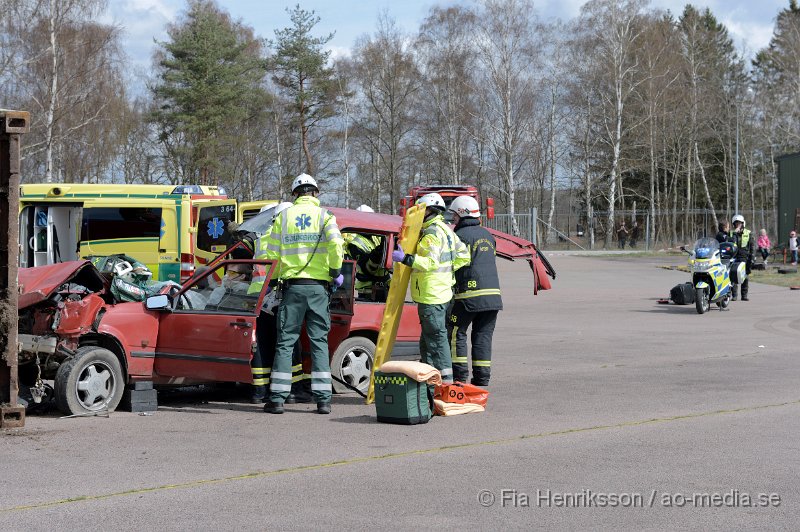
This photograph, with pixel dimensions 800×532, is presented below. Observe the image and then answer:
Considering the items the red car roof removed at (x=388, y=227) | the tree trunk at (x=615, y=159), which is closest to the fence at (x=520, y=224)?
the tree trunk at (x=615, y=159)

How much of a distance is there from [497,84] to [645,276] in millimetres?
27648

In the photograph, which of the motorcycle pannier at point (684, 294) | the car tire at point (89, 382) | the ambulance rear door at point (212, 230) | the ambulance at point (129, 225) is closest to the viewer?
the car tire at point (89, 382)

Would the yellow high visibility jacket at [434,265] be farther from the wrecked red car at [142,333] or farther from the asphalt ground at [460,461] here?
the asphalt ground at [460,461]

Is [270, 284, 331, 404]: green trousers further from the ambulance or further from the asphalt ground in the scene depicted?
the ambulance

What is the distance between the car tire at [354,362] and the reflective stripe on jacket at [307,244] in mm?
982

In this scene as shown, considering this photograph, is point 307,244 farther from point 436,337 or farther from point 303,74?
point 303,74

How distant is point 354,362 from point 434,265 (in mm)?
1365

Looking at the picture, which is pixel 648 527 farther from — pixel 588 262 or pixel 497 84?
pixel 497 84

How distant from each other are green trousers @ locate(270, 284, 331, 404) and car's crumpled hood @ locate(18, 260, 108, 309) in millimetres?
1804

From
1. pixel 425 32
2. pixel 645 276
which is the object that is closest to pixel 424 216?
pixel 645 276

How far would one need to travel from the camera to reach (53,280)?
8.99 meters

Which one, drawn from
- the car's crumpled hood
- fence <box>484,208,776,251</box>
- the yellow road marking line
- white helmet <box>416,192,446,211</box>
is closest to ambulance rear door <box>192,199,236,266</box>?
the car's crumpled hood

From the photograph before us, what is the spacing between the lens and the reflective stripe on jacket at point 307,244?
29.9ft

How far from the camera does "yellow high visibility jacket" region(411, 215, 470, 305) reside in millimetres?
9469
